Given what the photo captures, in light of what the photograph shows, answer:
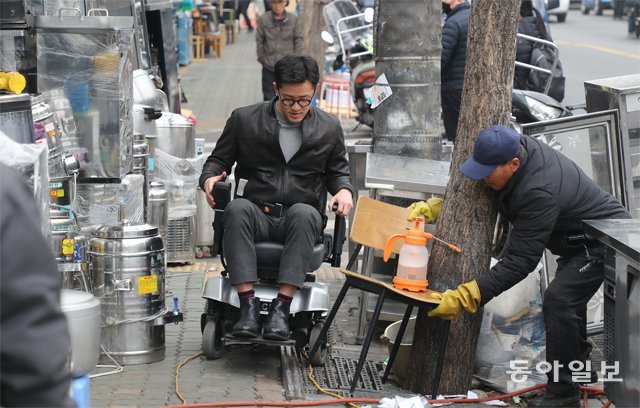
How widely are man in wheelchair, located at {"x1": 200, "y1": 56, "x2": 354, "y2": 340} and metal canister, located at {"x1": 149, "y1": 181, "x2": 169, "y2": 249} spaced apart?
6.94 ft

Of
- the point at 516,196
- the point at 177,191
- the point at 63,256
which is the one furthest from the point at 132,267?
the point at 177,191

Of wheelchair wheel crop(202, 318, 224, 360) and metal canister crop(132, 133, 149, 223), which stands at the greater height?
metal canister crop(132, 133, 149, 223)

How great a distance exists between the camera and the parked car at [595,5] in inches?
1741

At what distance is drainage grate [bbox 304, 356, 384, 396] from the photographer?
19.5 feet

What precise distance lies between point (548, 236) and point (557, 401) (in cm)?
93

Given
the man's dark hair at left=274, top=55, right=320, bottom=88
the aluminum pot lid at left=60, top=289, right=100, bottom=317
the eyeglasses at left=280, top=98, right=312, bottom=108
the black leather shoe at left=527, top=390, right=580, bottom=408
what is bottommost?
the black leather shoe at left=527, top=390, right=580, bottom=408

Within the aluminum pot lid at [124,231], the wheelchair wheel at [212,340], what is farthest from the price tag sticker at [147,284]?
the wheelchair wheel at [212,340]

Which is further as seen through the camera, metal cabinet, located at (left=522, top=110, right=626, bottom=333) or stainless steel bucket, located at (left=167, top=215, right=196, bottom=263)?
stainless steel bucket, located at (left=167, top=215, right=196, bottom=263)

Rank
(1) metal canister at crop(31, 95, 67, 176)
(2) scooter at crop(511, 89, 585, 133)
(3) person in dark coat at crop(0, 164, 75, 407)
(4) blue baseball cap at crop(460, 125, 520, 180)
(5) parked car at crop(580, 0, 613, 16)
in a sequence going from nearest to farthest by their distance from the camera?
(3) person in dark coat at crop(0, 164, 75, 407)
(4) blue baseball cap at crop(460, 125, 520, 180)
(1) metal canister at crop(31, 95, 67, 176)
(2) scooter at crop(511, 89, 585, 133)
(5) parked car at crop(580, 0, 613, 16)

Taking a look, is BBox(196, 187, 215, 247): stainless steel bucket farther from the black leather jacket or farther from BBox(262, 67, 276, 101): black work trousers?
BBox(262, 67, 276, 101): black work trousers

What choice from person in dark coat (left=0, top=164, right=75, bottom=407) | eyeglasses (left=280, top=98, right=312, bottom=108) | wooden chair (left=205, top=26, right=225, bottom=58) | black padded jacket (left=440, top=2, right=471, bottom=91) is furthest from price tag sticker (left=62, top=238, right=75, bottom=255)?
wooden chair (left=205, top=26, right=225, bottom=58)

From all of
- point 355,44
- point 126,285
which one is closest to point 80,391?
point 126,285

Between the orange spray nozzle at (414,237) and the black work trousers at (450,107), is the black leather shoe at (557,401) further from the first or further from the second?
the black work trousers at (450,107)

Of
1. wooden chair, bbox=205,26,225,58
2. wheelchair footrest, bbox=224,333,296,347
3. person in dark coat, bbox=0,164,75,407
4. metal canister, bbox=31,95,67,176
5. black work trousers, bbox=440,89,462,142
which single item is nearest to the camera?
person in dark coat, bbox=0,164,75,407
